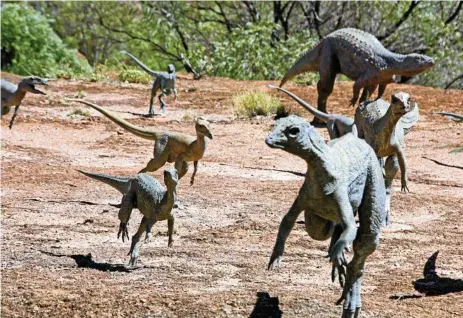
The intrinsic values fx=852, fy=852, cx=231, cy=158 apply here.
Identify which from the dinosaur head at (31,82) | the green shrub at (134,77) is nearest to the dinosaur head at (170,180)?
the dinosaur head at (31,82)

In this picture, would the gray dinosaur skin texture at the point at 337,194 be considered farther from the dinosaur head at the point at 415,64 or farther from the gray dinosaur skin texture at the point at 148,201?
the dinosaur head at the point at 415,64

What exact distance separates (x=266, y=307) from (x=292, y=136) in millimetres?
1725

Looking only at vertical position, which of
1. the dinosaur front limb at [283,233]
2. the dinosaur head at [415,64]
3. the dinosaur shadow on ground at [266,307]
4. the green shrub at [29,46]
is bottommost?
the green shrub at [29,46]

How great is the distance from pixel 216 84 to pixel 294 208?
1723 cm

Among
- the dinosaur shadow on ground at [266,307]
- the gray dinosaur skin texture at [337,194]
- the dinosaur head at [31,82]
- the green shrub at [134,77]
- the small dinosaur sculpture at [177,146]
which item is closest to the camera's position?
the gray dinosaur skin texture at [337,194]

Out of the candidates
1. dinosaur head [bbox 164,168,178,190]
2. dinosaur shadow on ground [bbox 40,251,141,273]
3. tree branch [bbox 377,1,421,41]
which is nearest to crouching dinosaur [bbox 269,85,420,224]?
dinosaur head [bbox 164,168,178,190]

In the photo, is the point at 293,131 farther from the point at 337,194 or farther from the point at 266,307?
the point at 266,307

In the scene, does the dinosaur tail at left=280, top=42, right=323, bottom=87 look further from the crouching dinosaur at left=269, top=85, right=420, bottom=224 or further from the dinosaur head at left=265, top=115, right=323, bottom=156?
the dinosaur head at left=265, top=115, right=323, bottom=156

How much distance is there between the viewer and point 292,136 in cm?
400

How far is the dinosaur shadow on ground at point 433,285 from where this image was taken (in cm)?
588

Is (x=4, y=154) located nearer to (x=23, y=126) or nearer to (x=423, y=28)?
(x=23, y=126)

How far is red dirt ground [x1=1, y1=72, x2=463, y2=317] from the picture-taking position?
5488 millimetres

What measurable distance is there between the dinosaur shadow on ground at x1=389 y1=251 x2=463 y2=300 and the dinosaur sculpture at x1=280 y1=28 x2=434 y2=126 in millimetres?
5591

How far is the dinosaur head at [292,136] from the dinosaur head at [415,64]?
25.4 feet
